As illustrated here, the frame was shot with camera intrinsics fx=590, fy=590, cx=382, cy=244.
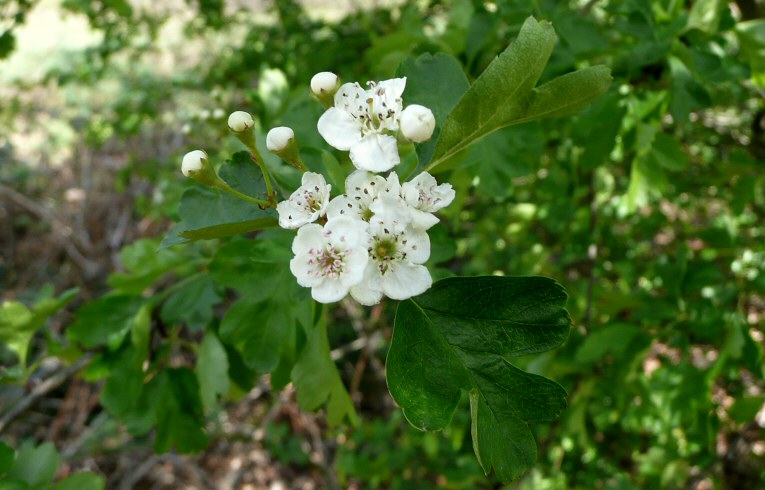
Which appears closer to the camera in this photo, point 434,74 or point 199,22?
point 434,74

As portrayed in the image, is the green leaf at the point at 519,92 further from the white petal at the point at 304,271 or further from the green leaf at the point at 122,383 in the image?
the green leaf at the point at 122,383

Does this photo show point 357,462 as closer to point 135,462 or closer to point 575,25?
point 135,462

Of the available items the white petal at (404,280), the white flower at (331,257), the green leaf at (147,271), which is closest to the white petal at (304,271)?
the white flower at (331,257)

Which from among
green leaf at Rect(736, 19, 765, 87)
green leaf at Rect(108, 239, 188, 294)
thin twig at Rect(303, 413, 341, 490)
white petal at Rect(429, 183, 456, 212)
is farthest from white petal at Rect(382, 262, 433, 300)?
thin twig at Rect(303, 413, 341, 490)

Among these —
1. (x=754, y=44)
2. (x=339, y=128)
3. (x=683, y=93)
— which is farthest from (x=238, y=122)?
(x=754, y=44)

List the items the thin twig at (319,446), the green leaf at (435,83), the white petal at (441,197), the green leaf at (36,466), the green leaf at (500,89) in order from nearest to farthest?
the green leaf at (500,89)
the white petal at (441,197)
the green leaf at (435,83)
the green leaf at (36,466)
the thin twig at (319,446)

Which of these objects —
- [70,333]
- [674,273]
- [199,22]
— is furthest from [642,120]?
[199,22]
